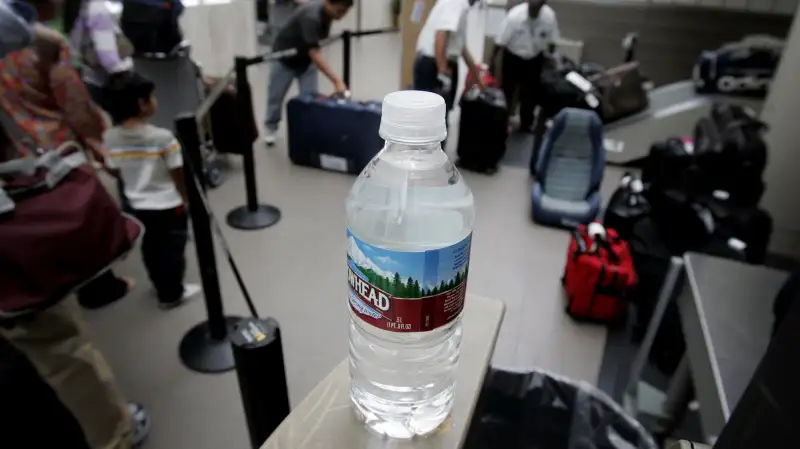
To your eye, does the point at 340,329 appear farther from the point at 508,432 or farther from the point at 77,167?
the point at 77,167

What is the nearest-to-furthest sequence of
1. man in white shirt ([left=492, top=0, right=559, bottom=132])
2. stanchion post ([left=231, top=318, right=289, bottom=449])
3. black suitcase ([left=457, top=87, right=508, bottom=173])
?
stanchion post ([left=231, top=318, right=289, bottom=449]) → black suitcase ([left=457, top=87, right=508, bottom=173]) → man in white shirt ([left=492, top=0, right=559, bottom=132])

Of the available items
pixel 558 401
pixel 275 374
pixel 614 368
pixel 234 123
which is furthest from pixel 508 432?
pixel 234 123

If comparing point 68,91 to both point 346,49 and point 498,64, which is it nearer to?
point 346,49

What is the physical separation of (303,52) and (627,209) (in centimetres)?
250

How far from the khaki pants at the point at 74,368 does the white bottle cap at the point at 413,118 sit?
1.25 metres

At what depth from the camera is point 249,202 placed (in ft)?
10.8

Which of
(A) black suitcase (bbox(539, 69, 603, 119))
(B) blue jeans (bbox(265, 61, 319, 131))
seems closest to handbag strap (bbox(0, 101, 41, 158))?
(B) blue jeans (bbox(265, 61, 319, 131))

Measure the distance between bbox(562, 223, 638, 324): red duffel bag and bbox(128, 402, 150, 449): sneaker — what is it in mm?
1886

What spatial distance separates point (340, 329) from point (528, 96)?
332 cm

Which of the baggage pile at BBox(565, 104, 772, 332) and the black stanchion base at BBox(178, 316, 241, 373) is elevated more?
the baggage pile at BBox(565, 104, 772, 332)

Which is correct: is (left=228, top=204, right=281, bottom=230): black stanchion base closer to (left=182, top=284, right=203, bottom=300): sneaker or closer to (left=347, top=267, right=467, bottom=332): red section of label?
(left=182, top=284, right=203, bottom=300): sneaker

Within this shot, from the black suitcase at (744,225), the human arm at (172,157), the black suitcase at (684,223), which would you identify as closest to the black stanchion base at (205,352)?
the human arm at (172,157)

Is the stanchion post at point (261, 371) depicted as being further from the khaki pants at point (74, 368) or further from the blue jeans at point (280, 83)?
the blue jeans at point (280, 83)

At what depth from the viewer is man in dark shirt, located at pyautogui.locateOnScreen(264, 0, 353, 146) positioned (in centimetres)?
366
